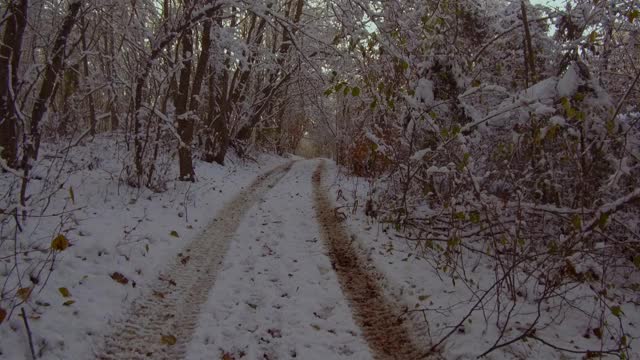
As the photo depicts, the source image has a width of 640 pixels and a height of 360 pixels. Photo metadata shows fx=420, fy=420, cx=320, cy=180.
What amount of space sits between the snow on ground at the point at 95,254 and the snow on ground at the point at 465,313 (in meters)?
3.38

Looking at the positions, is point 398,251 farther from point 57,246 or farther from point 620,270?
point 57,246

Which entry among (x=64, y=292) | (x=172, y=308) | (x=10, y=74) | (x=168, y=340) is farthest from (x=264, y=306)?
(x=10, y=74)

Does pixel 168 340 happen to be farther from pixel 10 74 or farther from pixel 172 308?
pixel 10 74

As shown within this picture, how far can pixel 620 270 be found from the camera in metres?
7.39

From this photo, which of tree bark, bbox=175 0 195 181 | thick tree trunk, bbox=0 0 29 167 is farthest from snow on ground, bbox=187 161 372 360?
tree bark, bbox=175 0 195 181

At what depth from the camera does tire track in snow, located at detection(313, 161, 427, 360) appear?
432 cm

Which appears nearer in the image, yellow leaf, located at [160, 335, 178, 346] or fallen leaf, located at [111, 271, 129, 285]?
yellow leaf, located at [160, 335, 178, 346]

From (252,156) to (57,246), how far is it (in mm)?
18928

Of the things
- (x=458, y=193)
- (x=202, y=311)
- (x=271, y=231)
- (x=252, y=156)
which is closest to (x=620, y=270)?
(x=458, y=193)

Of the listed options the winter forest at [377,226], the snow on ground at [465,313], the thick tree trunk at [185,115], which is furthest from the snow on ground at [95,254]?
the snow on ground at [465,313]

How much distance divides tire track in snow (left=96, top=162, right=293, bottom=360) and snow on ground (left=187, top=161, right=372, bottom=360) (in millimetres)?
135

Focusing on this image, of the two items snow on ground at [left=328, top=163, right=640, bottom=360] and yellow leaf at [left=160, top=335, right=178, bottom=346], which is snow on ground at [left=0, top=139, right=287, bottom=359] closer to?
yellow leaf at [left=160, top=335, right=178, bottom=346]

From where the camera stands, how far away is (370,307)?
5.24 metres

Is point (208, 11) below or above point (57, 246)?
above
